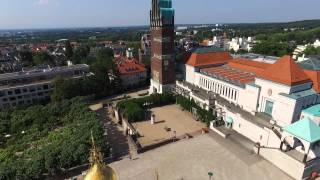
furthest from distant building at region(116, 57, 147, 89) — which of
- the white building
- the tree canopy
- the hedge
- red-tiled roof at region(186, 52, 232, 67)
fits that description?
the white building

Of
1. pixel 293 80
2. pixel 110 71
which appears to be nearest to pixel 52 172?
pixel 293 80

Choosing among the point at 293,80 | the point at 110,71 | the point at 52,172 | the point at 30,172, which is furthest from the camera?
the point at 110,71

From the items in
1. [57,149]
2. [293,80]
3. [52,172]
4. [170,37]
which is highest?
[170,37]

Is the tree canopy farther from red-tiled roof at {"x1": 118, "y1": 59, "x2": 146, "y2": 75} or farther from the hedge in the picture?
red-tiled roof at {"x1": 118, "y1": 59, "x2": 146, "y2": 75}

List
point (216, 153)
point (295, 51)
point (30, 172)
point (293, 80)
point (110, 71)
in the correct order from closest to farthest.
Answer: point (30, 172) < point (216, 153) < point (293, 80) < point (110, 71) < point (295, 51)

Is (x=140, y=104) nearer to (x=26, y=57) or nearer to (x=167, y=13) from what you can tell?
(x=167, y=13)

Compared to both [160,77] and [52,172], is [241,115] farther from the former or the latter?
[52,172]
